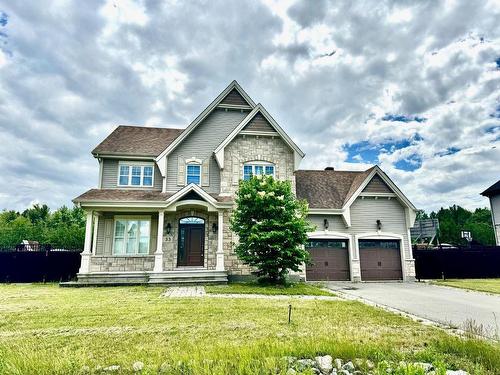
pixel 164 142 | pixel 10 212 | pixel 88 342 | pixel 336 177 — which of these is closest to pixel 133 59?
pixel 164 142

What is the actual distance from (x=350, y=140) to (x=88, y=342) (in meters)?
22.4

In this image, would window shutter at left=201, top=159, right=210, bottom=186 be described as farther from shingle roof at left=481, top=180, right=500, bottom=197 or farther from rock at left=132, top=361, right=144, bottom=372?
shingle roof at left=481, top=180, right=500, bottom=197

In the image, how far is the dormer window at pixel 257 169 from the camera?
51.3 ft

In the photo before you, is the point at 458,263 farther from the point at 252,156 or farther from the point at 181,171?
the point at 181,171

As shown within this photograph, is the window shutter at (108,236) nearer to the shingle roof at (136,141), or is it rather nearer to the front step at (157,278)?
the front step at (157,278)

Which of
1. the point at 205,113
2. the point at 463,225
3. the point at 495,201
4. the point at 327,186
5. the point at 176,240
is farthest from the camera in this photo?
the point at 463,225

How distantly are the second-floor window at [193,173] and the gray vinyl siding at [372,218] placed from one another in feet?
21.1

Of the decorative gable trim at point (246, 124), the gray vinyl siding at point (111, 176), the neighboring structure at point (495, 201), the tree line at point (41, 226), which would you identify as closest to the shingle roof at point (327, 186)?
the decorative gable trim at point (246, 124)

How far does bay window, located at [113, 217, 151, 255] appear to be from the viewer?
48.2 feet

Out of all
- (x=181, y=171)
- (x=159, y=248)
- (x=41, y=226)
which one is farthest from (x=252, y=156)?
(x=41, y=226)

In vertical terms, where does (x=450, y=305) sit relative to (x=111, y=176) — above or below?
below

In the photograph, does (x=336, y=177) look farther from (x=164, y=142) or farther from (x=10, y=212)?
(x=10, y=212)

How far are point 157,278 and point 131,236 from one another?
311cm

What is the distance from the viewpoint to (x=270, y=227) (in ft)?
40.7
